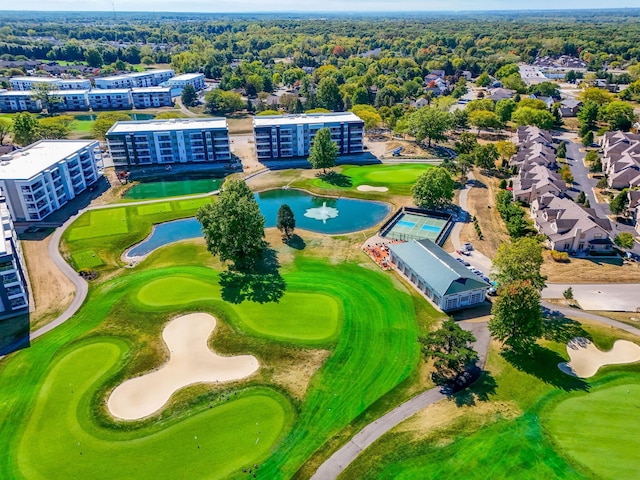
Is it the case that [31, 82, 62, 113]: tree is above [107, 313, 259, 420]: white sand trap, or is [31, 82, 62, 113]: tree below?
above

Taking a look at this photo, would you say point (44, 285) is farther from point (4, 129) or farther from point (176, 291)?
point (4, 129)

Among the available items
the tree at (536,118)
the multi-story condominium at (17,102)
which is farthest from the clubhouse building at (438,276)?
the multi-story condominium at (17,102)

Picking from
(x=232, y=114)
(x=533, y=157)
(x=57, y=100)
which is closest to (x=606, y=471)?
(x=533, y=157)

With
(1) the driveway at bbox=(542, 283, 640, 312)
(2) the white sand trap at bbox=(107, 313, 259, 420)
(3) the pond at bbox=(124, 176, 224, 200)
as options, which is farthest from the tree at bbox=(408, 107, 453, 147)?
(2) the white sand trap at bbox=(107, 313, 259, 420)

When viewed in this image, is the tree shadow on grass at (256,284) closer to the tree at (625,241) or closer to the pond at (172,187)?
the pond at (172,187)

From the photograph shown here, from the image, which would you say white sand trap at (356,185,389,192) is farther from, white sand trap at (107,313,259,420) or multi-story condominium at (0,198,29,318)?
multi-story condominium at (0,198,29,318)

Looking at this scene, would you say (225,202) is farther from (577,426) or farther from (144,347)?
(577,426)
